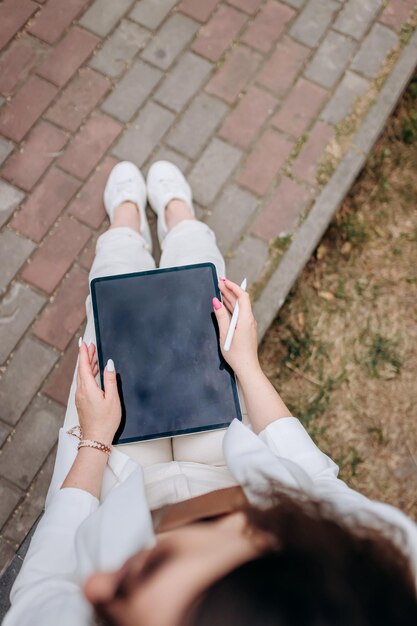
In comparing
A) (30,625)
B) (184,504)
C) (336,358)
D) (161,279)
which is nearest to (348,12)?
(336,358)

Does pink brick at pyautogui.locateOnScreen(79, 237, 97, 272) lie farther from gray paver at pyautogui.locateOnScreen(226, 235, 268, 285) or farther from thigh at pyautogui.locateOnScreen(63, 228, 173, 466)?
gray paver at pyautogui.locateOnScreen(226, 235, 268, 285)

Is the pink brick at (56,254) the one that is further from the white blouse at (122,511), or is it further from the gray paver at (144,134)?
the white blouse at (122,511)

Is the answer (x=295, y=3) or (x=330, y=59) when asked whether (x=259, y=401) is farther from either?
(x=295, y=3)

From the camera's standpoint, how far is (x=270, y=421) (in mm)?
1826

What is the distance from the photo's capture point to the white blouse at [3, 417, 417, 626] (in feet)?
4.41

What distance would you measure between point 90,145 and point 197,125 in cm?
59

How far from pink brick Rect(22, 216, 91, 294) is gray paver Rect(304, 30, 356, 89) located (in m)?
1.59

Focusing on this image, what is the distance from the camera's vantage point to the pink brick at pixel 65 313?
2740 millimetres

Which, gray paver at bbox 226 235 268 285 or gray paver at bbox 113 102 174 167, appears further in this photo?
gray paver at bbox 113 102 174 167

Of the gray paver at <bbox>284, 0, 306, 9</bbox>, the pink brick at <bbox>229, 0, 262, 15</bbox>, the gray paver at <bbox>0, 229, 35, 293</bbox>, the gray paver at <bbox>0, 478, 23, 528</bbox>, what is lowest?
the gray paver at <bbox>0, 478, 23, 528</bbox>

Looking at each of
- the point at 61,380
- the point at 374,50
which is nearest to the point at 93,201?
the point at 61,380

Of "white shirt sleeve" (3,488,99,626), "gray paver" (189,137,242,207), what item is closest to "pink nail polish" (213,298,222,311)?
"white shirt sleeve" (3,488,99,626)

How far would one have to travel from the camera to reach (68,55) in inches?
122

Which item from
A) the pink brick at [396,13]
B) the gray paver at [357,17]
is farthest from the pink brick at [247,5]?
the pink brick at [396,13]
